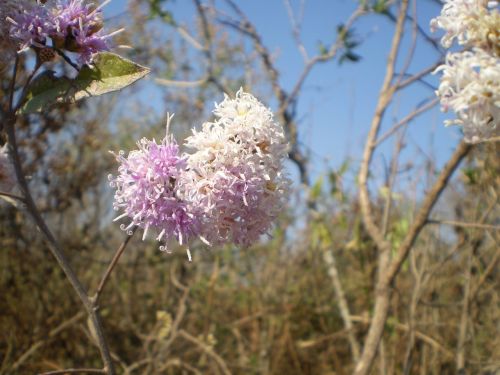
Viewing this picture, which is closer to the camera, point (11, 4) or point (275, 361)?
point (11, 4)

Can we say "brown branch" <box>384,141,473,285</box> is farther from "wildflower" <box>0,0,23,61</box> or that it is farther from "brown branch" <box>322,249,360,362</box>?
"wildflower" <box>0,0,23,61</box>

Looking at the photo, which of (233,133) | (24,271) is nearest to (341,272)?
(24,271)

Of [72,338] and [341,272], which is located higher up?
[341,272]

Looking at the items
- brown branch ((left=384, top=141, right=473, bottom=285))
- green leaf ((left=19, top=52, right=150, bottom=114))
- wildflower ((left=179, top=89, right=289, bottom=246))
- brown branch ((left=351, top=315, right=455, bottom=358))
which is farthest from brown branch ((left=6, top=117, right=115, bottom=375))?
brown branch ((left=351, top=315, right=455, bottom=358))

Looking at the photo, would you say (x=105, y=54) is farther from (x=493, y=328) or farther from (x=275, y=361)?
(x=493, y=328)

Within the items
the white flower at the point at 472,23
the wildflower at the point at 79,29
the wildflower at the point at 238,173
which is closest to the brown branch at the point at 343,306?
the wildflower at the point at 238,173

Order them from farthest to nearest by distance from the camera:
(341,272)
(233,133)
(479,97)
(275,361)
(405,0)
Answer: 1. (341,272)
2. (275,361)
3. (405,0)
4. (233,133)
5. (479,97)
